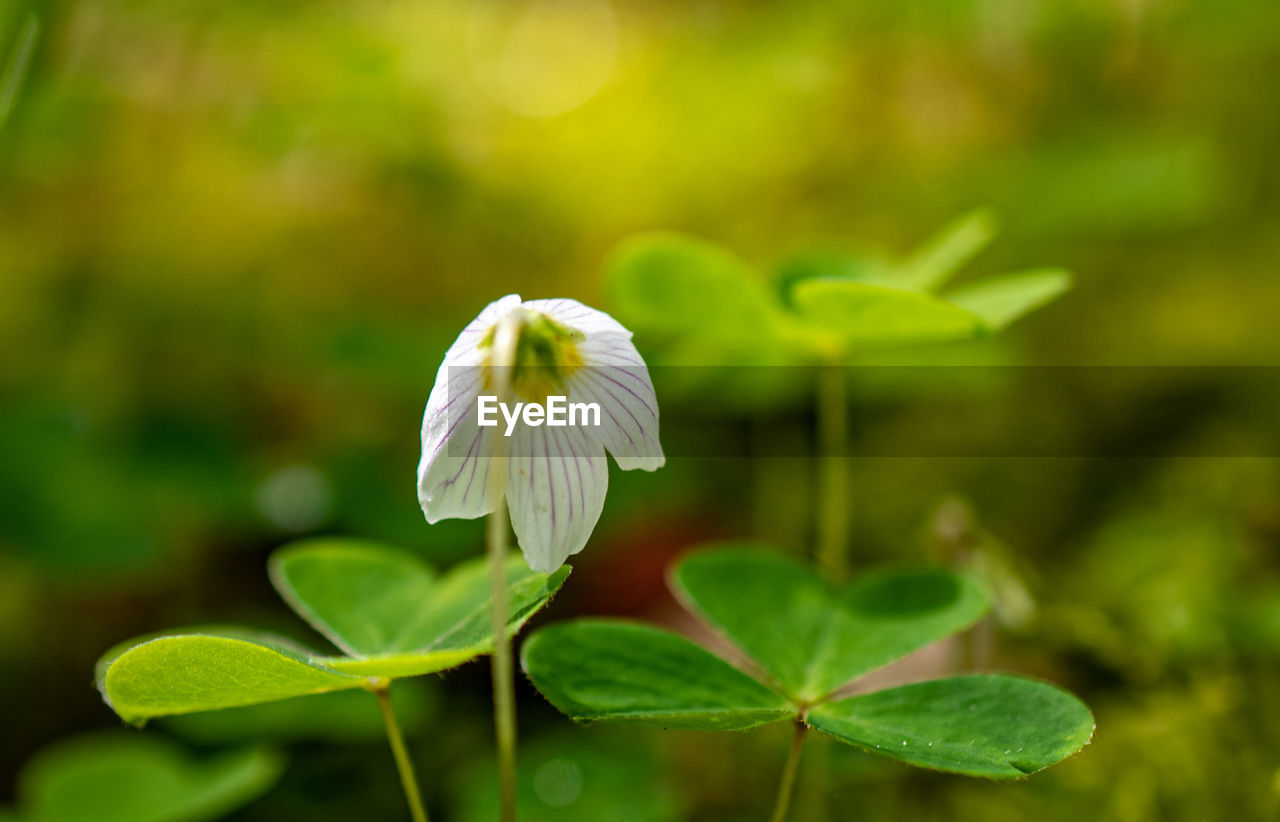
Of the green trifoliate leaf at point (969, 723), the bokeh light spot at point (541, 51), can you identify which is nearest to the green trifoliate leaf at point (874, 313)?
the green trifoliate leaf at point (969, 723)

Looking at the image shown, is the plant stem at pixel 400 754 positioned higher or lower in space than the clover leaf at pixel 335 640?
lower

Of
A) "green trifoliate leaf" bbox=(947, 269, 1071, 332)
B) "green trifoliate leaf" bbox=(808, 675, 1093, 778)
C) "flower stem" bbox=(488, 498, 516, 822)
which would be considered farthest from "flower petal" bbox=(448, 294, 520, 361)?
"green trifoliate leaf" bbox=(947, 269, 1071, 332)

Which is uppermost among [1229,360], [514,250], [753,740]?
[514,250]

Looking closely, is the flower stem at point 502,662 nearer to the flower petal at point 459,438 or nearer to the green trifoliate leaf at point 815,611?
the flower petal at point 459,438

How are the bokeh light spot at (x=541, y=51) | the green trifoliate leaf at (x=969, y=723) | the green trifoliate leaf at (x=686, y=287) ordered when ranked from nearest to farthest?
the green trifoliate leaf at (x=969, y=723) → the green trifoliate leaf at (x=686, y=287) → the bokeh light spot at (x=541, y=51)

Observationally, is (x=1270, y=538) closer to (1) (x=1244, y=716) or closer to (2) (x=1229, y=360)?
(1) (x=1244, y=716)

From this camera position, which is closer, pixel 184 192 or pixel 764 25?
pixel 184 192

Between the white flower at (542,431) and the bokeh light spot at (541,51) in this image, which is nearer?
the white flower at (542,431)

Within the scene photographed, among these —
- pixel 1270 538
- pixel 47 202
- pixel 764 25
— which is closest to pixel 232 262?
pixel 47 202

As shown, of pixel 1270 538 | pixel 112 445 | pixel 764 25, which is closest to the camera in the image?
pixel 1270 538
